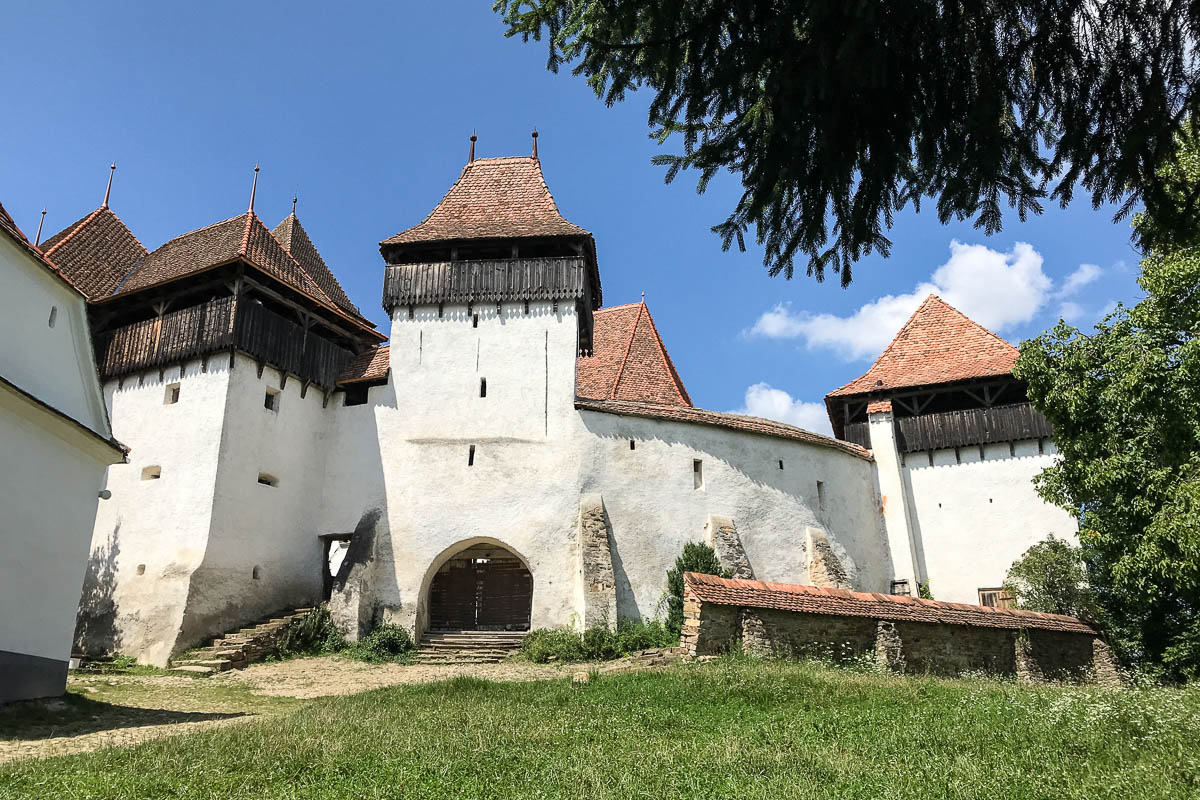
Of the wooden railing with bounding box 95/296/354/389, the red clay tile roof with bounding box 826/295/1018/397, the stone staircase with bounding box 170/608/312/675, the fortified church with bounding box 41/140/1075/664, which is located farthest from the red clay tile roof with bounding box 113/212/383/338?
the red clay tile roof with bounding box 826/295/1018/397

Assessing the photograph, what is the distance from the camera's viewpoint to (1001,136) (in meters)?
3.53

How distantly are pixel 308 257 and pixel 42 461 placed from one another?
15.0 m

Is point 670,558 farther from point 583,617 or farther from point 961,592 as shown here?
point 961,592

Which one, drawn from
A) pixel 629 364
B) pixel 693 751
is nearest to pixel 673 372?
pixel 629 364

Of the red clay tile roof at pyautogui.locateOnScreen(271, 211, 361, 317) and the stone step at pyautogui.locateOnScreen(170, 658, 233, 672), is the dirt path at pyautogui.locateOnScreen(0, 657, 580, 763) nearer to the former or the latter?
the stone step at pyautogui.locateOnScreen(170, 658, 233, 672)

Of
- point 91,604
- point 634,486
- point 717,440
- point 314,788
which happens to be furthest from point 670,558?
point 314,788

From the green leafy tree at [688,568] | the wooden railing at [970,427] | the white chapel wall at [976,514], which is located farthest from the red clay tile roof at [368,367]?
the white chapel wall at [976,514]

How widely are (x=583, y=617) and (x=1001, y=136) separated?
13896mm

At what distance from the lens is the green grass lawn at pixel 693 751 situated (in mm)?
5051

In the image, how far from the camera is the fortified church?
1681 centimetres

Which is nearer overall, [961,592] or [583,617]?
[583,617]

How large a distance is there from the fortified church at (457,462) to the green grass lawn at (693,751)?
27.5 ft

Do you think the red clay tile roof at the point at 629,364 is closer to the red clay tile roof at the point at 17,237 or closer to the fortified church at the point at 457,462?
the fortified church at the point at 457,462

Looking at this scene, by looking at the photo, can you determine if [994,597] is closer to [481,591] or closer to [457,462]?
[481,591]
